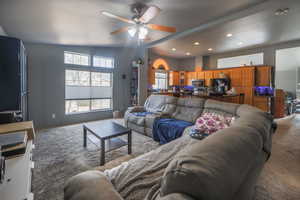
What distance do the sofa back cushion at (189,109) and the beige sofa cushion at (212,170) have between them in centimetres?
248

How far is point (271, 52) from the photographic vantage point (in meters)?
5.96

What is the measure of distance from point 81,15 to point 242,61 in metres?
7.07

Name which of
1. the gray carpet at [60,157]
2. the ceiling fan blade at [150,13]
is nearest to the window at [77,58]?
the gray carpet at [60,157]

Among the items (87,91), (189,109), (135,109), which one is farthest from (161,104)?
(87,91)

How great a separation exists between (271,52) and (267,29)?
2.55 metres

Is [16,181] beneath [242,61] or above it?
beneath

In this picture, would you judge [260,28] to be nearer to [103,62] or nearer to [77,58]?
[103,62]

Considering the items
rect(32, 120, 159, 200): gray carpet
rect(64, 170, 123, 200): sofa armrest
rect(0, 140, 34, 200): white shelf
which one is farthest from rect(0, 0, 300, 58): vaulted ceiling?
rect(64, 170, 123, 200): sofa armrest

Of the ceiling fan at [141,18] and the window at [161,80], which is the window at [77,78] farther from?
the window at [161,80]

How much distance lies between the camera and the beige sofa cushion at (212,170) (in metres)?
0.57

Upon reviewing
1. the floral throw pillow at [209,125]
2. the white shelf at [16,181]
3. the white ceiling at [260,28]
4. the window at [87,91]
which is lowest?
the white shelf at [16,181]

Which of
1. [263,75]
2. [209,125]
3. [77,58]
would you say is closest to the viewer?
[209,125]

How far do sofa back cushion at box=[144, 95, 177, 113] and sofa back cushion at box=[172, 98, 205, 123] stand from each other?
0.56ft

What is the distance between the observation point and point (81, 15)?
9.32 feet
